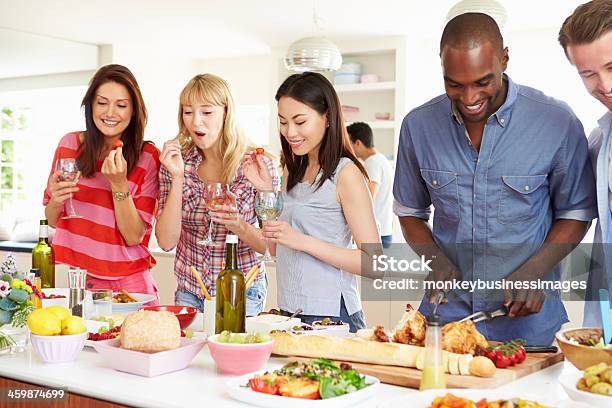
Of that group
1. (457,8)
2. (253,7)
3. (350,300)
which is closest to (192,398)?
(350,300)

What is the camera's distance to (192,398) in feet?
5.28

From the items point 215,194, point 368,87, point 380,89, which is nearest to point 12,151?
point 368,87

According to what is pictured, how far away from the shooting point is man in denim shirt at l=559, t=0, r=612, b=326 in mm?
1992

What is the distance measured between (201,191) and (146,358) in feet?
3.75

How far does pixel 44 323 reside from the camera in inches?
74.4

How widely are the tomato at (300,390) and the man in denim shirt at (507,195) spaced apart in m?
0.72

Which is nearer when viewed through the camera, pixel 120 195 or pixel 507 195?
pixel 507 195

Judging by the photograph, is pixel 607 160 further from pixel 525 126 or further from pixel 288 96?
pixel 288 96

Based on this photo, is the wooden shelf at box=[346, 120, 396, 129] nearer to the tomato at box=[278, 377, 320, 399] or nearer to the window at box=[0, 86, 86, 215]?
the window at box=[0, 86, 86, 215]

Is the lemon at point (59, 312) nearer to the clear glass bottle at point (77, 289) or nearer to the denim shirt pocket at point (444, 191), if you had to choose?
the clear glass bottle at point (77, 289)

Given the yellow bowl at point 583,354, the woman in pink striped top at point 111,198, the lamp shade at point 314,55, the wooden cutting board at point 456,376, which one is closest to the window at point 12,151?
the lamp shade at point 314,55

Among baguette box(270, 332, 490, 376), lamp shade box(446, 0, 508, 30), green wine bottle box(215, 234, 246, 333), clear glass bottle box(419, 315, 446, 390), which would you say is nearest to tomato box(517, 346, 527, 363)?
baguette box(270, 332, 490, 376)

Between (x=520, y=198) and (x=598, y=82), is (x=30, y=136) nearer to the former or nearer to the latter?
(x=520, y=198)

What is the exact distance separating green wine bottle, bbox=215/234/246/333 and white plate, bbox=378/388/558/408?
628mm
